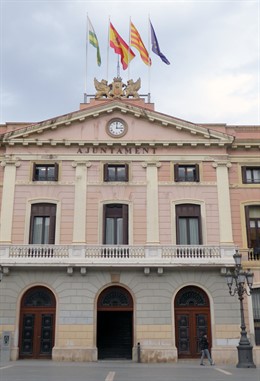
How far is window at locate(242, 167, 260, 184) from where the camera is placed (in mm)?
26875

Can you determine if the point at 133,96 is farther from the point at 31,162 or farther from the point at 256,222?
the point at 256,222

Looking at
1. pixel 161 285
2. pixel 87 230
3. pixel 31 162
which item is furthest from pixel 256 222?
pixel 31 162

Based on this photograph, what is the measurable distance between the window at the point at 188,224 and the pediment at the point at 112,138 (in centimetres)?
407

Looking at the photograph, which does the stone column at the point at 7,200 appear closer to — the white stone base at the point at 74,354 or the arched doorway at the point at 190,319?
the white stone base at the point at 74,354

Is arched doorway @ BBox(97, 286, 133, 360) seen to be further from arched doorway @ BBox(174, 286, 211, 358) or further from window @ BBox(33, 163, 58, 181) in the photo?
window @ BBox(33, 163, 58, 181)

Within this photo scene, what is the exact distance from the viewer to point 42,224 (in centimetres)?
2588

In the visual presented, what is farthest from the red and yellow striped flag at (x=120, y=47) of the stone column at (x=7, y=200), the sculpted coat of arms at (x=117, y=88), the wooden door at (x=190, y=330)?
the wooden door at (x=190, y=330)

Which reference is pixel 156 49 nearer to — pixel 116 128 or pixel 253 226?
pixel 116 128

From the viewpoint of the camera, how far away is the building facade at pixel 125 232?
2381cm

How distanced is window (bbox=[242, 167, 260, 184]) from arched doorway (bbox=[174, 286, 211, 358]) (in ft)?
23.9

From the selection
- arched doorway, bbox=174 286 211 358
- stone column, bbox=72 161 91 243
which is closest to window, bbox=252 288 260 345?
arched doorway, bbox=174 286 211 358

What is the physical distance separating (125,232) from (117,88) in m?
9.81

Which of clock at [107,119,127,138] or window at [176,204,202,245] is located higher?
clock at [107,119,127,138]

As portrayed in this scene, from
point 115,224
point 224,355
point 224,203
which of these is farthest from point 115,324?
point 224,203
